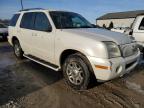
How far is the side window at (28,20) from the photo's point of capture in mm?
6375

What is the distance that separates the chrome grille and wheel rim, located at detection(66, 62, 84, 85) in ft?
3.35

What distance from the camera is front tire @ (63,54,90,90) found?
4.49m

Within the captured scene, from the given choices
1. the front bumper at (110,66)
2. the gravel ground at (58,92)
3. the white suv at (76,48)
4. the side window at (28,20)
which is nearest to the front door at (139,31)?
the gravel ground at (58,92)

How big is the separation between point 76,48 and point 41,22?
5.88 feet

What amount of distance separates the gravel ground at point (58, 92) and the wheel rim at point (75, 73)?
0.78 feet

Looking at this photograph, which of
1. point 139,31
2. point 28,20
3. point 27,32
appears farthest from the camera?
point 139,31

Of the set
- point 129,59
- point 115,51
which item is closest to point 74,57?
point 115,51

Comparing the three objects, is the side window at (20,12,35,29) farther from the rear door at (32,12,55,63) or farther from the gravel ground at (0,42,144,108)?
the gravel ground at (0,42,144,108)

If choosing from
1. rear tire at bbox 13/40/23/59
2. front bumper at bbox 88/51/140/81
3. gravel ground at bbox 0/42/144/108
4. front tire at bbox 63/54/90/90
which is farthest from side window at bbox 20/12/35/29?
front bumper at bbox 88/51/140/81

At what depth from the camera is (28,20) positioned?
667 centimetres

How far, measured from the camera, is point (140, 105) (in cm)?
403

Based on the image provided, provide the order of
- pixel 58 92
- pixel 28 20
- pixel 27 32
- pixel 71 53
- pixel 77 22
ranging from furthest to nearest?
pixel 28 20 < pixel 27 32 < pixel 77 22 < pixel 71 53 < pixel 58 92

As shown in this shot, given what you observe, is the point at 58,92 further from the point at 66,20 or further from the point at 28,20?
the point at 28,20

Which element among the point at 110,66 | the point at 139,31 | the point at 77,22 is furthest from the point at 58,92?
the point at 139,31
